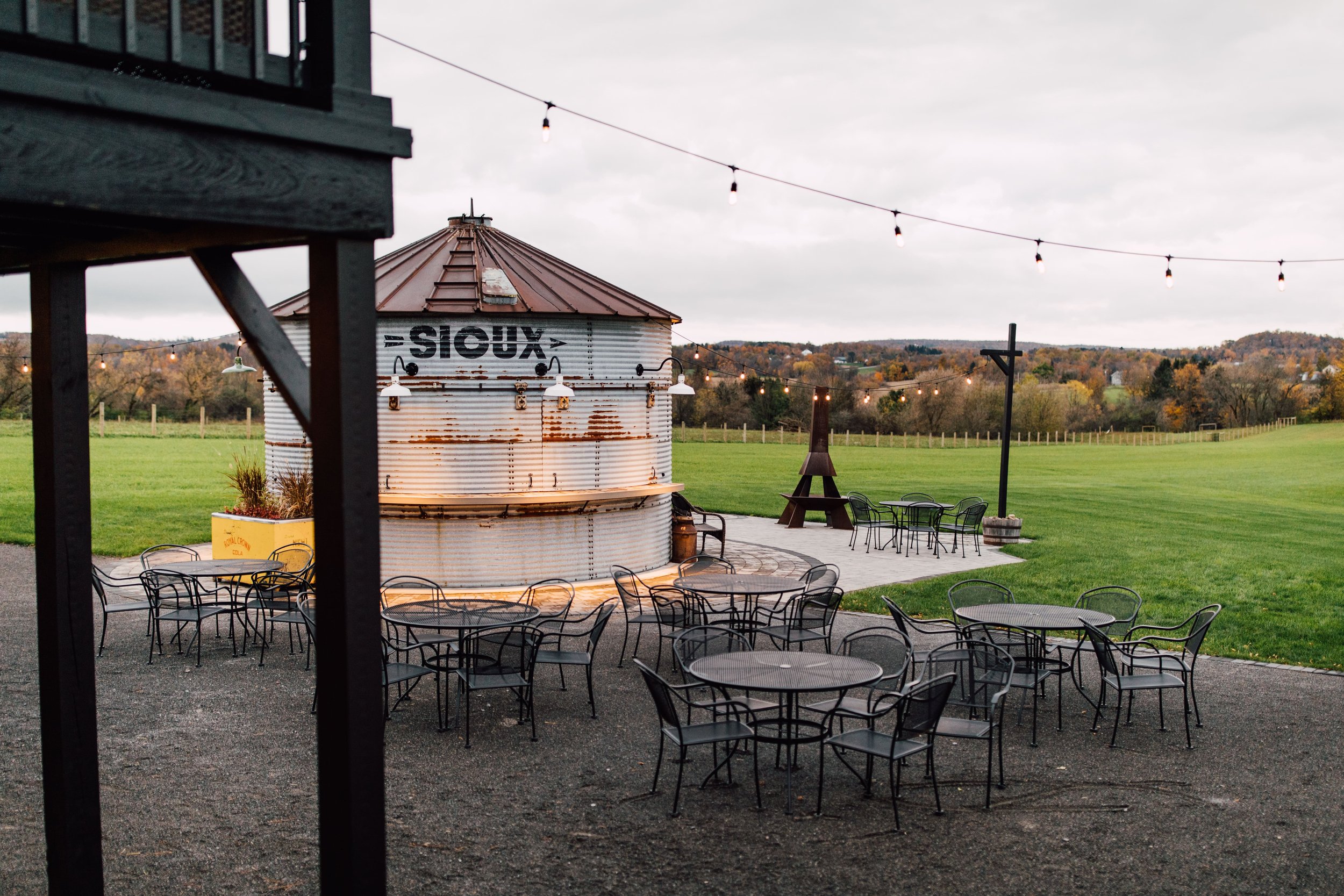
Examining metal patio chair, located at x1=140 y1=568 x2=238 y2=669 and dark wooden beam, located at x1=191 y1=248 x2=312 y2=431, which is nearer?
dark wooden beam, located at x1=191 y1=248 x2=312 y2=431

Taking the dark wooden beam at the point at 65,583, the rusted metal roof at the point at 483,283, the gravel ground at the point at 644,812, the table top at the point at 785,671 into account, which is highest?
the rusted metal roof at the point at 483,283

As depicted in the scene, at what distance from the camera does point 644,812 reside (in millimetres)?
6066

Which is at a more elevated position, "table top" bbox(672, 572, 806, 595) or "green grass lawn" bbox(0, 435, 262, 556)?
"table top" bbox(672, 572, 806, 595)

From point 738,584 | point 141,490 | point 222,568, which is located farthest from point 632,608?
point 141,490

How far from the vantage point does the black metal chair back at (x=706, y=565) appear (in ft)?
38.5

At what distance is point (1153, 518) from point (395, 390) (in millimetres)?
17509

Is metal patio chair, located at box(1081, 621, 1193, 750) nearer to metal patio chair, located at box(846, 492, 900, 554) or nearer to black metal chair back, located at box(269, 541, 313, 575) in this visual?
metal patio chair, located at box(846, 492, 900, 554)

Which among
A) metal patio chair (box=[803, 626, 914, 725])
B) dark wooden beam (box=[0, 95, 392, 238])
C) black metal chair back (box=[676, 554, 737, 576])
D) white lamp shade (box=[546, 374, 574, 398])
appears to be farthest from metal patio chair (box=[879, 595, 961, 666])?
dark wooden beam (box=[0, 95, 392, 238])

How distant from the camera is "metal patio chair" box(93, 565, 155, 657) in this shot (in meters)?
9.64

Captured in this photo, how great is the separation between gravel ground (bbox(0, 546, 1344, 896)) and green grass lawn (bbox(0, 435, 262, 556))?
3425 millimetres

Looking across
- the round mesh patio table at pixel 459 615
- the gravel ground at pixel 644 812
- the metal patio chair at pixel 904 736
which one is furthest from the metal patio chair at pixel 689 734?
the round mesh patio table at pixel 459 615

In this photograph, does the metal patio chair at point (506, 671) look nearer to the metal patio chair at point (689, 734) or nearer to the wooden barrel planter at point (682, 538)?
the metal patio chair at point (689, 734)

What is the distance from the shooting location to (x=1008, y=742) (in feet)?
24.1

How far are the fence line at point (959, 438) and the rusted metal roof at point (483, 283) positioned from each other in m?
30.3
